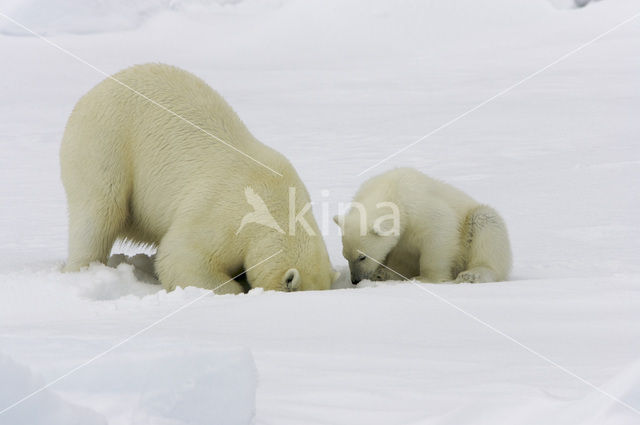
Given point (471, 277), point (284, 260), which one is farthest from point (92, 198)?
point (471, 277)

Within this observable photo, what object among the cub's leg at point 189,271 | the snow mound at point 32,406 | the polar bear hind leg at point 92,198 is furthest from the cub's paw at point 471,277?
the snow mound at point 32,406

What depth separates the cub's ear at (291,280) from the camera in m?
3.80

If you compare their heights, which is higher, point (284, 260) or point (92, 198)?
point (92, 198)

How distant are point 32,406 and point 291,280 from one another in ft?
7.66

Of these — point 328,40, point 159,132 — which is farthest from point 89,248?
point 328,40

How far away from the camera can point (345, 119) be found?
11742 millimetres

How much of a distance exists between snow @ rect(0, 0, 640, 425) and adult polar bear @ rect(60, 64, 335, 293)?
0.81ft

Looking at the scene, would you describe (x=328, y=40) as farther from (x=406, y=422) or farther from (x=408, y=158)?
(x=406, y=422)

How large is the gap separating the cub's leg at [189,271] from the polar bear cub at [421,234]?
2.55ft

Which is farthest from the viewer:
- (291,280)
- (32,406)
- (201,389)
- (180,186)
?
(180,186)

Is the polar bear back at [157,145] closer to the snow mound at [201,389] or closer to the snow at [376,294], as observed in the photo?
the snow at [376,294]

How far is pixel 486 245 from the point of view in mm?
4527

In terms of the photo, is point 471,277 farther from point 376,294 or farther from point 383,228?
point 376,294

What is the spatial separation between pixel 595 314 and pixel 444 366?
1.02 metres
